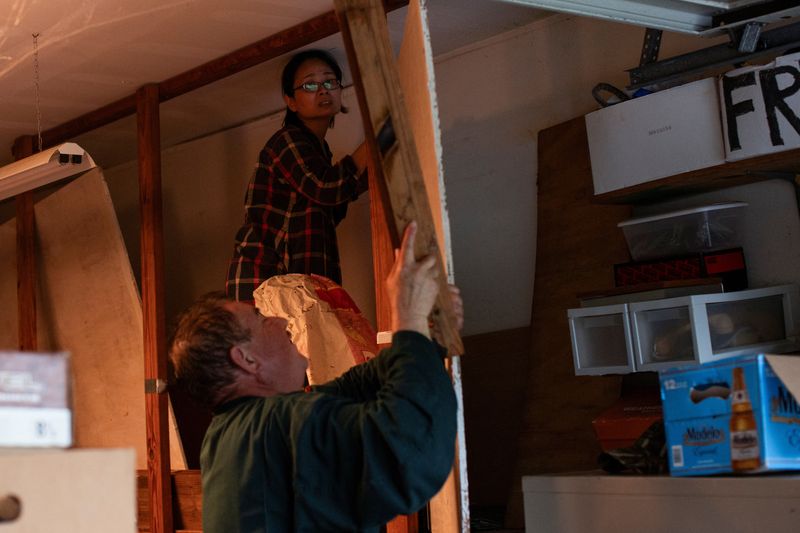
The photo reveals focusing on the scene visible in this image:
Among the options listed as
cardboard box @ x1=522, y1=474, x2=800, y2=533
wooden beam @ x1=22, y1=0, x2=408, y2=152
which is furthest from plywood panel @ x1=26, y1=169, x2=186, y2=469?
cardboard box @ x1=522, y1=474, x2=800, y2=533

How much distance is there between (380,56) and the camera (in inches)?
74.6

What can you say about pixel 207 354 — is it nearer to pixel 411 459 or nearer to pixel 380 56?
pixel 411 459

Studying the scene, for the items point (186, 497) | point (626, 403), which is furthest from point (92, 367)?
point (626, 403)

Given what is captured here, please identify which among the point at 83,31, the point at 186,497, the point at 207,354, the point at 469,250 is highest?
the point at 83,31

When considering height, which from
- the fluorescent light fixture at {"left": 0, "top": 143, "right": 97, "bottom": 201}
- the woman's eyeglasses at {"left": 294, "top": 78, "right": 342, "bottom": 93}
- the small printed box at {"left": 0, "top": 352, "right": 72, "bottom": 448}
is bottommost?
the small printed box at {"left": 0, "top": 352, "right": 72, "bottom": 448}

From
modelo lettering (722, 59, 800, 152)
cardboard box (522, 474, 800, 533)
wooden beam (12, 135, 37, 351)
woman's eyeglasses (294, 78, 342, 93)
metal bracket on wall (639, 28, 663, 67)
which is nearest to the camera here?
cardboard box (522, 474, 800, 533)

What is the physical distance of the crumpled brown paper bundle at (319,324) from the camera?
3.34m

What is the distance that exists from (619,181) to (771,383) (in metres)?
1.28

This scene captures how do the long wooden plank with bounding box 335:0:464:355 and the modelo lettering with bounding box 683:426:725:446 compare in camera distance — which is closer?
the long wooden plank with bounding box 335:0:464:355

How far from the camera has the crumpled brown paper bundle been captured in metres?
3.34

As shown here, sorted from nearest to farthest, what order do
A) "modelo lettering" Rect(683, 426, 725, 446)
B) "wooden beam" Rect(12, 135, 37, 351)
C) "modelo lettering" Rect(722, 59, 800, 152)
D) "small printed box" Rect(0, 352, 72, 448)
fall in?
"small printed box" Rect(0, 352, 72, 448) → "modelo lettering" Rect(683, 426, 725, 446) → "modelo lettering" Rect(722, 59, 800, 152) → "wooden beam" Rect(12, 135, 37, 351)

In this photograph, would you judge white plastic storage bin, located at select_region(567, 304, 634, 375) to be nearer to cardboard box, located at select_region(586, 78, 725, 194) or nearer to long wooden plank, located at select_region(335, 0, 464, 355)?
cardboard box, located at select_region(586, 78, 725, 194)

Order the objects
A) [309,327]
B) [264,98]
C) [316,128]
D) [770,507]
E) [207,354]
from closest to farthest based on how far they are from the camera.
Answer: [770,507]
[207,354]
[309,327]
[316,128]
[264,98]

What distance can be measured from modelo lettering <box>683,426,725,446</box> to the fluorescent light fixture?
2434 millimetres
